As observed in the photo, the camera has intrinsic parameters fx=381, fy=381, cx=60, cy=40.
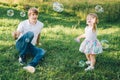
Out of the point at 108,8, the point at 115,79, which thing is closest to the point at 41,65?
the point at 115,79

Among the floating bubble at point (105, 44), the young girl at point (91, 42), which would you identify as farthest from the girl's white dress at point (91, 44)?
the floating bubble at point (105, 44)

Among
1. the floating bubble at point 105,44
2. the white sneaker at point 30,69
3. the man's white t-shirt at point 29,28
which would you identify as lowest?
the white sneaker at point 30,69

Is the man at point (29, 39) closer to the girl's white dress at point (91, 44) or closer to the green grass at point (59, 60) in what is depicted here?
the green grass at point (59, 60)

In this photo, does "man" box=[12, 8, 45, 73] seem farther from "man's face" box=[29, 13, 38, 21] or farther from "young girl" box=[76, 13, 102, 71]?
"young girl" box=[76, 13, 102, 71]

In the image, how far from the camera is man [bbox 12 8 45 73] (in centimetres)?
686

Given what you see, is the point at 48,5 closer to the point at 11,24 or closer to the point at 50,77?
the point at 11,24

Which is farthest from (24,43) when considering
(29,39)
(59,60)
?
(59,60)

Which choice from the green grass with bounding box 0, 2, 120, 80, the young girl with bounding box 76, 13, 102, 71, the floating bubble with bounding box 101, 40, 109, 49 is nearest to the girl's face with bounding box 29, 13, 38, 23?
the green grass with bounding box 0, 2, 120, 80

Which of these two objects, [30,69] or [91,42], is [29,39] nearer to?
[30,69]

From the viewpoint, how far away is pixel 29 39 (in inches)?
271

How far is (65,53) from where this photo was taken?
7539mm

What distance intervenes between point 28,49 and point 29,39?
12.1 inches

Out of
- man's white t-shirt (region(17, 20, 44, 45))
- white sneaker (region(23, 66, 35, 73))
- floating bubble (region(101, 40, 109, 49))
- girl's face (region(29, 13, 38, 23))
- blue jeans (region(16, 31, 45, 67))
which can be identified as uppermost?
girl's face (region(29, 13, 38, 23))

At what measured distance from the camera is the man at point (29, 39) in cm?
686
